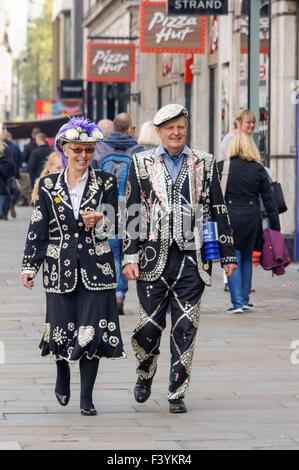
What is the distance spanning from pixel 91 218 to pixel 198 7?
10.9 metres

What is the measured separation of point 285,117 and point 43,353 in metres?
10.2

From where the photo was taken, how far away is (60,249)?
23.0 ft

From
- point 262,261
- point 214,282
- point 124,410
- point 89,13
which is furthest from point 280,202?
point 89,13

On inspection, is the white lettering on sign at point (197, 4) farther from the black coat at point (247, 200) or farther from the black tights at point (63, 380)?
the black tights at point (63, 380)

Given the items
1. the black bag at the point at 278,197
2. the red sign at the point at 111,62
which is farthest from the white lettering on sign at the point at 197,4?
the red sign at the point at 111,62

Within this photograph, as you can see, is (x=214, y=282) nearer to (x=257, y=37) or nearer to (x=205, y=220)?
(x=257, y=37)

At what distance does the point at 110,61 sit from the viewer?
29.8 metres

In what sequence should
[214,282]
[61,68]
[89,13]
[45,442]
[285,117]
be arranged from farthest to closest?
[61,68], [89,13], [285,117], [214,282], [45,442]

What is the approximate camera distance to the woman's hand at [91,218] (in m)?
6.96

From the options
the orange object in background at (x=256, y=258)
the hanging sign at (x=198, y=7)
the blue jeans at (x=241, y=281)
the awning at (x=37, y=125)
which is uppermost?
the hanging sign at (x=198, y=7)

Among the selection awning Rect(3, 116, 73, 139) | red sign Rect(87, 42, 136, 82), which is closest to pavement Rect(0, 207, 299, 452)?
red sign Rect(87, 42, 136, 82)

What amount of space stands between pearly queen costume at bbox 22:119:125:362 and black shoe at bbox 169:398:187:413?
416mm
